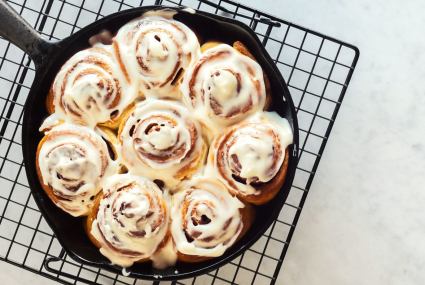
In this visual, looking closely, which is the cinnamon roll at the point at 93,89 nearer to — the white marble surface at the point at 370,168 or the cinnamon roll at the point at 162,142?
the cinnamon roll at the point at 162,142

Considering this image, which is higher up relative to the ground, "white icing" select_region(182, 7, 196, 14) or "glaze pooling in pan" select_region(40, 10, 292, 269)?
"white icing" select_region(182, 7, 196, 14)

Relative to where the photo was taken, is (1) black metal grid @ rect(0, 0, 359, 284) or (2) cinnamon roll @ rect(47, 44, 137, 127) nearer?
(2) cinnamon roll @ rect(47, 44, 137, 127)

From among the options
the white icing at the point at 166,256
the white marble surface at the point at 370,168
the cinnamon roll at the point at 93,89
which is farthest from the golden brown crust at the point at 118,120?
the white marble surface at the point at 370,168

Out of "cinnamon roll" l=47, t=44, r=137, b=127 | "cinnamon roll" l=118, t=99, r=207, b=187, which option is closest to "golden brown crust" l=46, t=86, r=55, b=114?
"cinnamon roll" l=47, t=44, r=137, b=127

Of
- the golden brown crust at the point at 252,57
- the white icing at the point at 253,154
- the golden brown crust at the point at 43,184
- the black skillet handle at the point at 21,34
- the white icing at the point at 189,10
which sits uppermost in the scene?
the white icing at the point at 189,10

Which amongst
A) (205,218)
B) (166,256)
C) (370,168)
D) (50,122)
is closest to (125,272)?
(166,256)

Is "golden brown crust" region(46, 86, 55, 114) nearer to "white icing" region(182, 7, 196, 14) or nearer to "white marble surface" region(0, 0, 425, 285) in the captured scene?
"white icing" region(182, 7, 196, 14)
